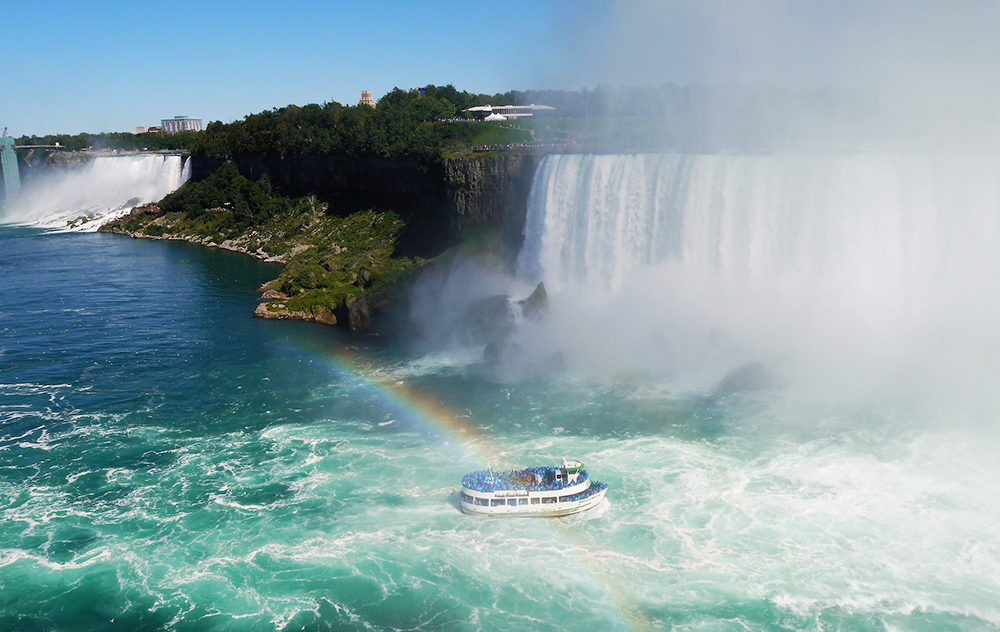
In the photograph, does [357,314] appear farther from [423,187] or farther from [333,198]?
[333,198]

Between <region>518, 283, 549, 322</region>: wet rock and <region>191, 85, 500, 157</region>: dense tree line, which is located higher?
<region>191, 85, 500, 157</region>: dense tree line

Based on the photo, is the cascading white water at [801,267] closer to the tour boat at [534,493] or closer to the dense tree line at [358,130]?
the tour boat at [534,493]

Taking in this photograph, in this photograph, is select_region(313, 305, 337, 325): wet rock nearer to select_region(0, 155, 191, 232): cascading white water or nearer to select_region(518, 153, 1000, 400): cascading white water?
select_region(518, 153, 1000, 400): cascading white water

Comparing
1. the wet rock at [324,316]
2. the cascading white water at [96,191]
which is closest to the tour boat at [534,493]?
the wet rock at [324,316]

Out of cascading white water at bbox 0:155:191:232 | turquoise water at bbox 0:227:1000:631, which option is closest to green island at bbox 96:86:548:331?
cascading white water at bbox 0:155:191:232

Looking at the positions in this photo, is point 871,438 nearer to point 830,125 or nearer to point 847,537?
point 847,537

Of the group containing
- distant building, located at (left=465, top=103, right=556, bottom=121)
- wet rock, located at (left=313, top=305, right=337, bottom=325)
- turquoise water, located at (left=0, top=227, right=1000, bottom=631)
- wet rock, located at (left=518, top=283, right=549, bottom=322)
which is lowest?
turquoise water, located at (left=0, top=227, right=1000, bottom=631)

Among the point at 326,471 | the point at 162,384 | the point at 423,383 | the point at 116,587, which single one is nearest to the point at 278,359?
the point at 162,384
